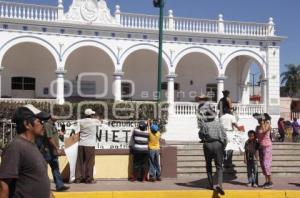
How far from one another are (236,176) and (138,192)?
3631 mm

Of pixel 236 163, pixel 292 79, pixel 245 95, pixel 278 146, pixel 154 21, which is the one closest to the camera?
pixel 236 163

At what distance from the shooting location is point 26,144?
4285 mm

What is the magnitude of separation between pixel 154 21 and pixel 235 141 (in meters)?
13.8

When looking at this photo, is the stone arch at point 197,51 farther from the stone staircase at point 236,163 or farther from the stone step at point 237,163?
the stone step at point 237,163

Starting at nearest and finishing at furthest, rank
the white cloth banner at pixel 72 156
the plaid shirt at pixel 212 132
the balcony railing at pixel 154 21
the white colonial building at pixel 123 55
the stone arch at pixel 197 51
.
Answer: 1. the plaid shirt at pixel 212 132
2. the white cloth banner at pixel 72 156
3. the balcony railing at pixel 154 21
4. the white colonial building at pixel 123 55
5. the stone arch at pixel 197 51

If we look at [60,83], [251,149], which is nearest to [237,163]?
[251,149]

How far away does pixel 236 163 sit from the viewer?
13289 millimetres

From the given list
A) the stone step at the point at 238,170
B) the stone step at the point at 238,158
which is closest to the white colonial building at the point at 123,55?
the stone step at the point at 238,158

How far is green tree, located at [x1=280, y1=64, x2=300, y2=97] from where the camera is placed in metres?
63.8

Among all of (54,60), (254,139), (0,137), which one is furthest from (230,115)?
(54,60)

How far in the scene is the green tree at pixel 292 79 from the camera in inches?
2512

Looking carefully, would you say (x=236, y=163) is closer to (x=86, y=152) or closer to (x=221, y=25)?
(x=86, y=152)

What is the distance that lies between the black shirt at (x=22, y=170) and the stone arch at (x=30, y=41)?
1821 centimetres

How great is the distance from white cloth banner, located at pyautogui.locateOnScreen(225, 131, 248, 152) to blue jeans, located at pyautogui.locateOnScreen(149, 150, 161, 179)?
1.74 metres
